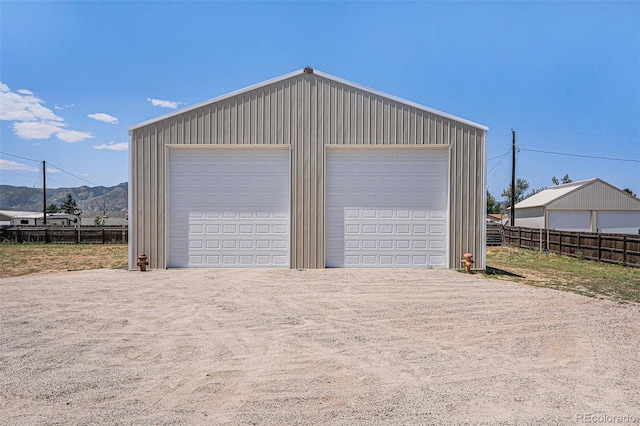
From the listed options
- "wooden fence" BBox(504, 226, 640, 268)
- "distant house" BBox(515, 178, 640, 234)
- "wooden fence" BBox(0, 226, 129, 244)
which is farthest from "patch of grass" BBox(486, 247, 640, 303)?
"wooden fence" BBox(0, 226, 129, 244)

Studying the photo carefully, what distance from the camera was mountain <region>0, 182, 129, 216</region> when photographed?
538 ft

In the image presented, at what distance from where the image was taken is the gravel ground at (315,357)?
9.77 feet

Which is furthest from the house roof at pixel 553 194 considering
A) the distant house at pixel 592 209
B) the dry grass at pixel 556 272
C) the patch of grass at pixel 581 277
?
the patch of grass at pixel 581 277

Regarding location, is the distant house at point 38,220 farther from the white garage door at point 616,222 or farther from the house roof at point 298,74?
the white garage door at point 616,222

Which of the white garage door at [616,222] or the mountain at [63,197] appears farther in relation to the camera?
the mountain at [63,197]

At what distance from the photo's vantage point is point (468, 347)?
4414mm

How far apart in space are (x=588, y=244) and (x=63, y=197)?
8052 inches

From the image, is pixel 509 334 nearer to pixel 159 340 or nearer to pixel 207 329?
pixel 207 329

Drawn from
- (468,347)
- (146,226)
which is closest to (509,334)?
(468,347)

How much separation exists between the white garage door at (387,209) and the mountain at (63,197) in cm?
17016

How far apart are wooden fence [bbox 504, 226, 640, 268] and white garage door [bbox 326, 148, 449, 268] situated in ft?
22.8

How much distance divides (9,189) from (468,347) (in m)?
225

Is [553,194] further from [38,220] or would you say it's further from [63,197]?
[63,197]

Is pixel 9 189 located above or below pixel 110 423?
above
